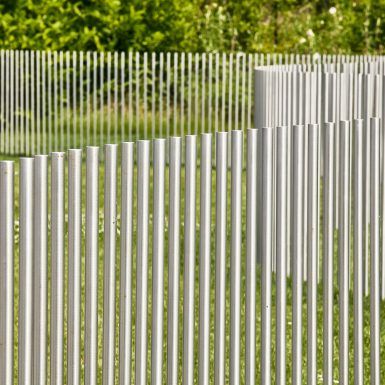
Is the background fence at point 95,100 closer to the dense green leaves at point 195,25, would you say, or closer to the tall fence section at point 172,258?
the dense green leaves at point 195,25

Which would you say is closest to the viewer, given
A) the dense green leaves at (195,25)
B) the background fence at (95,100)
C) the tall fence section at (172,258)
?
the tall fence section at (172,258)

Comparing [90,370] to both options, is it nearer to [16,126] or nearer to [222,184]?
[222,184]

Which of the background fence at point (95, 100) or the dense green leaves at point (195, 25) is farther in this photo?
the dense green leaves at point (195, 25)

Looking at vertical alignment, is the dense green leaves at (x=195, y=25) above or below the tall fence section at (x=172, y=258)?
above

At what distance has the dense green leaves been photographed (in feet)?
69.0

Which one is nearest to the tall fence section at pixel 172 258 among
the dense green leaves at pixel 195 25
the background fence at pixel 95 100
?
the background fence at pixel 95 100

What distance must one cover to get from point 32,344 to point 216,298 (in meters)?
0.70

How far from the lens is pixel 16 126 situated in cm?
1883

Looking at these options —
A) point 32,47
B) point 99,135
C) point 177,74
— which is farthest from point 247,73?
point 32,47

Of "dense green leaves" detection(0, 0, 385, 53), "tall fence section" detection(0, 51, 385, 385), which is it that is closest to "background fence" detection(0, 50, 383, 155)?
"dense green leaves" detection(0, 0, 385, 53)

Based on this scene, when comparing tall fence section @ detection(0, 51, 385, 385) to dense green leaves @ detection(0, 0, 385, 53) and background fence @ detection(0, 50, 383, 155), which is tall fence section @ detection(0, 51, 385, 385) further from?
dense green leaves @ detection(0, 0, 385, 53)

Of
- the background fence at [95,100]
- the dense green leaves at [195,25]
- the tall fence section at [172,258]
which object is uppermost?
the dense green leaves at [195,25]

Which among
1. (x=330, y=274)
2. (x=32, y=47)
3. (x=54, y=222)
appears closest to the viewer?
(x=54, y=222)

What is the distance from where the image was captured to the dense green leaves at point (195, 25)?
21.0 m
